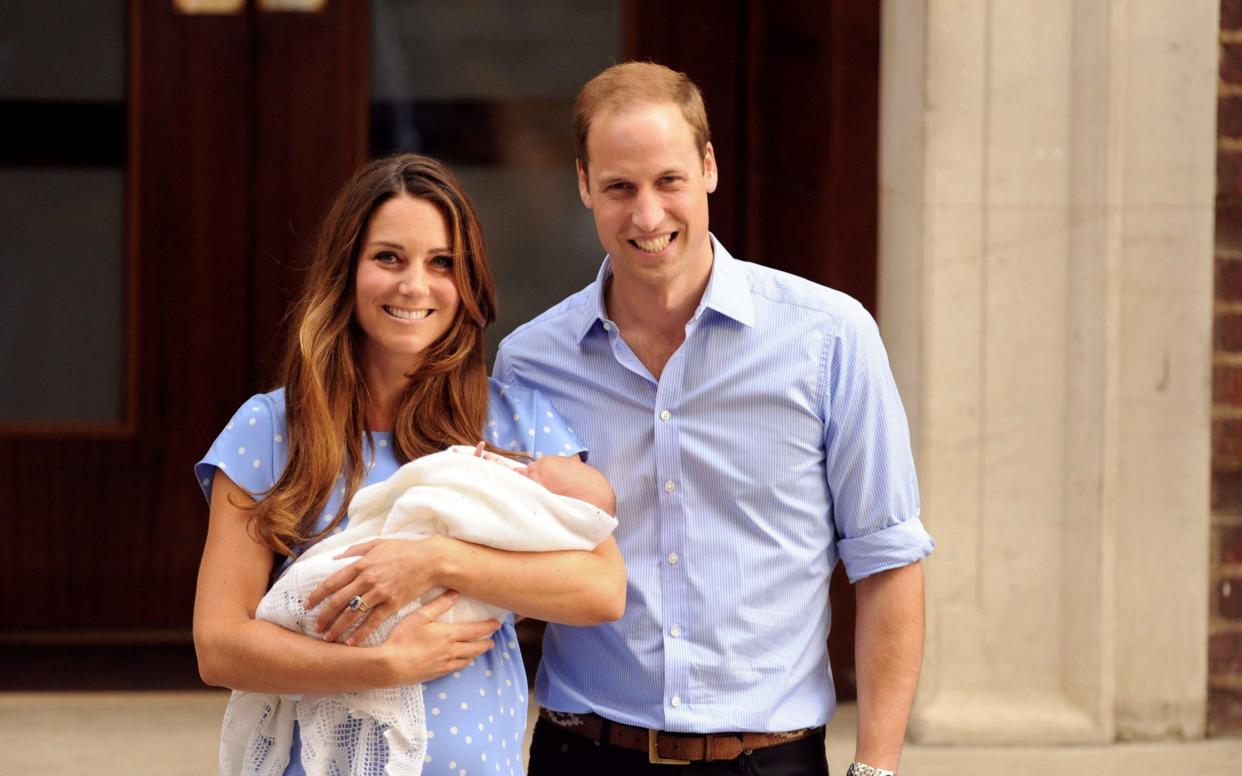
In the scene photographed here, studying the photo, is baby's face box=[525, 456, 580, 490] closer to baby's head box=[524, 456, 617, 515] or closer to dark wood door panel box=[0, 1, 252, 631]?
baby's head box=[524, 456, 617, 515]

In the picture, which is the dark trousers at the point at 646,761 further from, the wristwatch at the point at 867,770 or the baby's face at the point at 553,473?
the baby's face at the point at 553,473

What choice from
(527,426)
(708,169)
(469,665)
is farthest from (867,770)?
(708,169)

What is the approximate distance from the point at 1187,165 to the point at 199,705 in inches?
Result: 118

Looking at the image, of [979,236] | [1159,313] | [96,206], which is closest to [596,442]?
[979,236]

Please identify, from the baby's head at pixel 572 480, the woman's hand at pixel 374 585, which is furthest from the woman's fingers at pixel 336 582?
the baby's head at pixel 572 480

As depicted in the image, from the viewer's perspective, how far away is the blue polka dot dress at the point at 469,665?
234 centimetres

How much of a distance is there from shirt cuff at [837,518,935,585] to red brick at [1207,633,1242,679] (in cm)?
186

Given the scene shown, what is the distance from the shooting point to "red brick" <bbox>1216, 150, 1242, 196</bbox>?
4074mm

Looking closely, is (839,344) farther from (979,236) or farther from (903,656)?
(979,236)

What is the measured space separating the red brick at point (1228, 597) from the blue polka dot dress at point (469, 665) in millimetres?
2239

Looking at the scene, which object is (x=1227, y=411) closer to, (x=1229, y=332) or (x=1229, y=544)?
(x=1229, y=332)

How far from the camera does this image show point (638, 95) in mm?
2510

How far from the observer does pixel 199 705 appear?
4.45m

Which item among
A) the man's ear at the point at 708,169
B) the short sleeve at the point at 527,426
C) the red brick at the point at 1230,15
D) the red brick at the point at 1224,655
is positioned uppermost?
the red brick at the point at 1230,15
